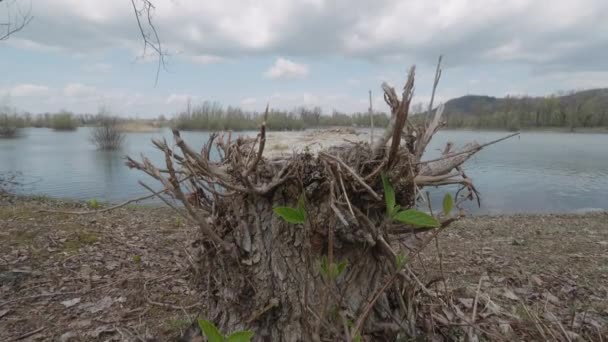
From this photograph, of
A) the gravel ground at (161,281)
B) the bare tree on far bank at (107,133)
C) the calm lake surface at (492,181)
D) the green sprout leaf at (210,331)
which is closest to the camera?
the green sprout leaf at (210,331)

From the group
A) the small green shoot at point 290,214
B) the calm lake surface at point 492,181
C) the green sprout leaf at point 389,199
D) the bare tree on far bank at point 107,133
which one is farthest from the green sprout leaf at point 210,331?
the bare tree on far bank at point 107,133

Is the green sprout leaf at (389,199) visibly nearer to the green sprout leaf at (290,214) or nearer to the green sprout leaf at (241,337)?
the green sprout leaf at (290,214)

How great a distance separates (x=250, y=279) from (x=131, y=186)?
14605mm

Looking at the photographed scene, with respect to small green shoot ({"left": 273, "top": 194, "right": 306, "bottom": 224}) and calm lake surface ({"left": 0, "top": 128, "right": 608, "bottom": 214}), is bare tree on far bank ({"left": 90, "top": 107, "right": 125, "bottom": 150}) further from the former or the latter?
small green shoot ({"left": 273, "top": 194, "right": 306, "bottom": 224})

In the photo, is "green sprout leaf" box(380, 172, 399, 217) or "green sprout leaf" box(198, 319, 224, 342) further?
"green sprout leaf" box(380, 172, 399, 217)

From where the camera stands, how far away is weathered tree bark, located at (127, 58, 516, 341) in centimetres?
142

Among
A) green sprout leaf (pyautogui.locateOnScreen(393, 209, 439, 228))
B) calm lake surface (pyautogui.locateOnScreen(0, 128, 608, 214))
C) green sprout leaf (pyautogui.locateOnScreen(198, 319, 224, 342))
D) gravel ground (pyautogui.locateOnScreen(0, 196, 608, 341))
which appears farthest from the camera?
calm lake surface (pyautogui.locateOnScreen(0, 128, 608, 214))

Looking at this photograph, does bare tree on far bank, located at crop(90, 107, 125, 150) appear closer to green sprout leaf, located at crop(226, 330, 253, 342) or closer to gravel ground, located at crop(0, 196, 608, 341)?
gravel ground, located at crop(0, 196, 608, 341)

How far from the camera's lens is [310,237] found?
1.50 metres

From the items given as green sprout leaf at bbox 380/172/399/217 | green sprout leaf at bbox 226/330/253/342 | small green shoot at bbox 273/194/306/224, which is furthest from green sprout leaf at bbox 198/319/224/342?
green sprout leaf at bbox 380/172/399/217

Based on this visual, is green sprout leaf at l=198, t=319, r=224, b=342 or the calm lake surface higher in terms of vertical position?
green sprout leaf at l=198, t=319, r=224, b=342

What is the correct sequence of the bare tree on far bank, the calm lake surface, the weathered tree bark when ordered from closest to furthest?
the weathered tree bark < the calm lake surface < the bare tree on far bank

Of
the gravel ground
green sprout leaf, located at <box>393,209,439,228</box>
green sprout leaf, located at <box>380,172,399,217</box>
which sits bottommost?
the gravel ground

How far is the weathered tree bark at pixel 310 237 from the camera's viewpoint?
1.42m
